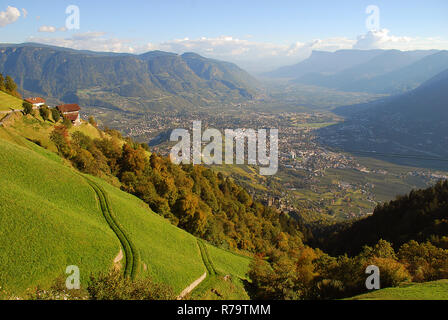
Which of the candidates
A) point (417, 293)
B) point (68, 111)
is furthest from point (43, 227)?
point (68, 111)

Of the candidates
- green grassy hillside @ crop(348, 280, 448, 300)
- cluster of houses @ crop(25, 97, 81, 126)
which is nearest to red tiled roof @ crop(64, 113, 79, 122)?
cluster of houses @ crop(25, 97, 81, 126)

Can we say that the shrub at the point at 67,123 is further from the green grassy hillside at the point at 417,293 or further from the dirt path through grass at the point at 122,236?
the green grassy hillside at the point at 417,293

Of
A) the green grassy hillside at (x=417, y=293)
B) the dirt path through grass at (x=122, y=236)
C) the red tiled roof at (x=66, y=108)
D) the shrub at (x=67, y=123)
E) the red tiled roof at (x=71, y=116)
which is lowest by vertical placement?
the green grassy hillside at (x=417, y=293)

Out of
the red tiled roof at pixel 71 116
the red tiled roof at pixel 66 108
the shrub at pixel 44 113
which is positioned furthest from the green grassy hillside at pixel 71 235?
the red tiled roof at pixel 66 108

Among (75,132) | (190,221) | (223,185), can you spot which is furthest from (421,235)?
(75,132)

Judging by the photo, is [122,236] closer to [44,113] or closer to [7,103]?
[44,113]

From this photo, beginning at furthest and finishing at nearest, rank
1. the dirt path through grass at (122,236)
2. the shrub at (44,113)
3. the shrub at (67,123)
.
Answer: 1. the shrub at (67,123)
2. the shrub at (44,113)
3. the dirt path through grass at (122,236)
